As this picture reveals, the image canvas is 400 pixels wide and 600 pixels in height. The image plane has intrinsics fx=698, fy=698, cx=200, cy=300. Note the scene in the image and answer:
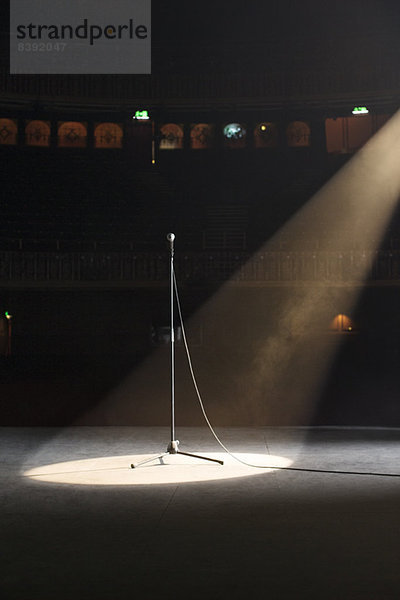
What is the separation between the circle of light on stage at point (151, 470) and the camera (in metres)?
4.58

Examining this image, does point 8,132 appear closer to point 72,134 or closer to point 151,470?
point 72,134

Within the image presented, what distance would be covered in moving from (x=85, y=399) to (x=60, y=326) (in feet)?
15.5

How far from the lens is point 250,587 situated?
93.7 inches

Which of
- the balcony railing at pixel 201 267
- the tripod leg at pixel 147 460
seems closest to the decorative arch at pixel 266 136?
the balcony railing at pixel 201 267

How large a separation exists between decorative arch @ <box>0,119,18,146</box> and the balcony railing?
15.3 ft

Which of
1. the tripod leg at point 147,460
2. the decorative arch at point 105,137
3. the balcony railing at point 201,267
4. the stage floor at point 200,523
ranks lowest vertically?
the tripod leg at point 147,460

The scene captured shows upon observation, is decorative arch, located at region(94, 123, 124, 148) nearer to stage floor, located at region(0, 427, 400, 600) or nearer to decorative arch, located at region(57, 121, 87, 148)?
decorative arch, located at region(57, 121, 87, 148)

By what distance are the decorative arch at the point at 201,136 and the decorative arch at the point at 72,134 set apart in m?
2.56

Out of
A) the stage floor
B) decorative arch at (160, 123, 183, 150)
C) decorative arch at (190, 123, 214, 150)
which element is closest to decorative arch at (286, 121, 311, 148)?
decorative arch at (190, 123, 214, 150)

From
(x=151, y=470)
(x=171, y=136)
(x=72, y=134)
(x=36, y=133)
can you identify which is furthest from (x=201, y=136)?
(x=151, y=470)

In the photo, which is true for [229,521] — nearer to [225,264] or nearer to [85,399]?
[85,399]

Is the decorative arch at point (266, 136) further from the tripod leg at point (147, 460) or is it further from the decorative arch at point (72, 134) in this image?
the tripod leg at point (147, 460)

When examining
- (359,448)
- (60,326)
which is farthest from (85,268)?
(359,448)

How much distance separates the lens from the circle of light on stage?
4.58m
